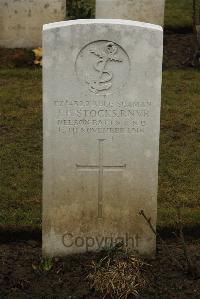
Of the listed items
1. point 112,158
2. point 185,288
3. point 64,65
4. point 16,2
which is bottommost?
point 185,288

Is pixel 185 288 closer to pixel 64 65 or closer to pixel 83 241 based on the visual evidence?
pixel 83 241

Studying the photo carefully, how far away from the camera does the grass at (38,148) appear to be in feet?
20.6

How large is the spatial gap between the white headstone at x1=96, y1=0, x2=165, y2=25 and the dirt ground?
21.1ft

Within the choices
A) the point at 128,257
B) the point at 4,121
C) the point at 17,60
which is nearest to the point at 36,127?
the point at 4,121

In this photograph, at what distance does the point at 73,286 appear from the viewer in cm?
502

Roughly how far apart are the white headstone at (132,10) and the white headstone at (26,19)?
661 millimetres

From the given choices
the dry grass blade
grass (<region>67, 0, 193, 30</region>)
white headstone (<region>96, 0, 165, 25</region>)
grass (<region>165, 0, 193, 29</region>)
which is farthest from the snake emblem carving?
grass (<region>165, 0, 193, 29</region>)

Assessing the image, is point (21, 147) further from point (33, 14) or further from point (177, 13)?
point (177, 13)

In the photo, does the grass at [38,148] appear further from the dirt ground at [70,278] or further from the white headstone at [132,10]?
the white headstone at [132,10]

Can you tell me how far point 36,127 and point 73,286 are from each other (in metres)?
3.62

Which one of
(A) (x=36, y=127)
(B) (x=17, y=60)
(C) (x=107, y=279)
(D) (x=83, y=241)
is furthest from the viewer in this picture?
(B) (x=17, y=60)

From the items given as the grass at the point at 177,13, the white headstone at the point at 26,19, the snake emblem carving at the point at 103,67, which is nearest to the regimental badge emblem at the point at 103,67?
the snake emblem carving at the point at 103,67

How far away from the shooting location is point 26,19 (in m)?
11.4

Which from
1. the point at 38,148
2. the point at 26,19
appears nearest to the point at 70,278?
the point at 38,148
